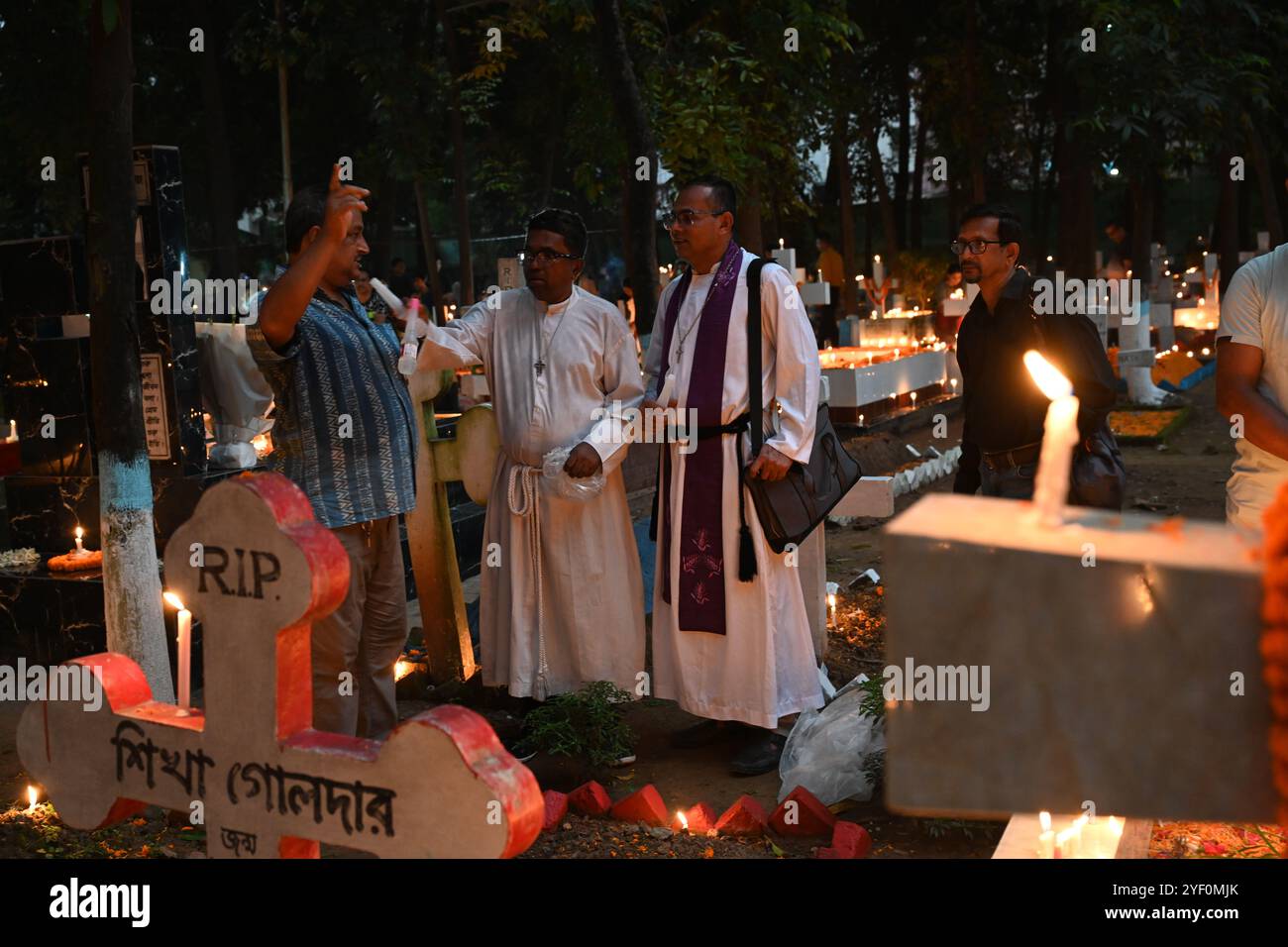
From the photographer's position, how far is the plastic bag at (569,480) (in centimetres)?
548

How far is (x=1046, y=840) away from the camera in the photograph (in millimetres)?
3398

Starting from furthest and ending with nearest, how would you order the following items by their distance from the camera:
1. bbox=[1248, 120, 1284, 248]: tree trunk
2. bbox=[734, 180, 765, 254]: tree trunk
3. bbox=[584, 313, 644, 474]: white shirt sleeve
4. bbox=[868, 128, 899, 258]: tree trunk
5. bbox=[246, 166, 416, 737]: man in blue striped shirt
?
bbox=[868, 128, 899, 258]: tree trunk
bbox=[1248, 120, 1284, 248]: tree trunk
bbox=[734, 180, 765, 254]: tree trunk
bbox=[584, 313, 644, 474]: white shirt sleeve
bbox=[246, 166, 416, 737]: man in blue striped shirt

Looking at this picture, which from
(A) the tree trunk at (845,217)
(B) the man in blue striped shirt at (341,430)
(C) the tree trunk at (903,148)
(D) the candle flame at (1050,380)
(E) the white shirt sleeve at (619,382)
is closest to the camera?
(D) the candle flame at (1050,380)

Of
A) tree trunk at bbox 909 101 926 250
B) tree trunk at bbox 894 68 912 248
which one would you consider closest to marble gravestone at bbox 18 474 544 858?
tree trunk at bbox 894 68 912 248

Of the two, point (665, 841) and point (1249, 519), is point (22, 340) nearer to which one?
point (665, 841)

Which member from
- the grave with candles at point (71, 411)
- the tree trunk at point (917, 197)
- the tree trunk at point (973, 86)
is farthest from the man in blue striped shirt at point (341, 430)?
the tree trunk at point (917, 197)

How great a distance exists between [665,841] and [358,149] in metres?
23.1

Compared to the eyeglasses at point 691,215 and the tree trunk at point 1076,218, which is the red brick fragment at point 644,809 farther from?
the tree trunk at point 1076,218

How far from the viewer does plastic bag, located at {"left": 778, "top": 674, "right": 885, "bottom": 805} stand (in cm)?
494

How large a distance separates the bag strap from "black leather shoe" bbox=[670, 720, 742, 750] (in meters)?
1.20

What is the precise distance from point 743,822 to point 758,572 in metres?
1.18

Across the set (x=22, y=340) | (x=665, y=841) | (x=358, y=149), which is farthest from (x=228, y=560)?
(x=358, y=149)

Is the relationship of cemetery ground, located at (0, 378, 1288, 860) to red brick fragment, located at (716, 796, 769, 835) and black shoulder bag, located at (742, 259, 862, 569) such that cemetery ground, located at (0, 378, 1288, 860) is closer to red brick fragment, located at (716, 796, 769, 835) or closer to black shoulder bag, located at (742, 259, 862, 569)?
red brick fragment, located at (716, 796, 769, 835)

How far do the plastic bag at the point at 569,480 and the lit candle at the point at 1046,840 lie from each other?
2.50m
